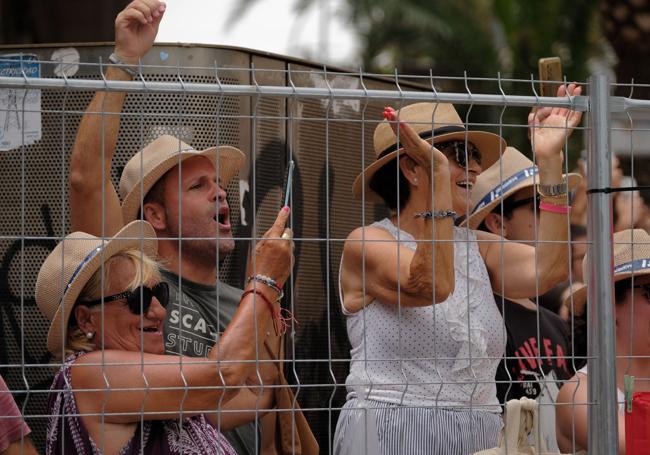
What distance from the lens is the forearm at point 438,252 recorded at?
3.61m

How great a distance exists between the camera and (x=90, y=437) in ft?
11.1

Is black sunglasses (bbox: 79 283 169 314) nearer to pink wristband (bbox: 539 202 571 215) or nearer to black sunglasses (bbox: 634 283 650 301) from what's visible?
pink wristband (bbox: 539 202 571 215)

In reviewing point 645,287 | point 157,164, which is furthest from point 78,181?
point 645,287

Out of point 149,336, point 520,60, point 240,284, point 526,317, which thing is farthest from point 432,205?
point 520,60

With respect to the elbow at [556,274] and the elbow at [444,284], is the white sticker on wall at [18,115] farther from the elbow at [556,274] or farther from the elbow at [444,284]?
the elbow at [556,274]

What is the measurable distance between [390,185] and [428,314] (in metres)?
0.62

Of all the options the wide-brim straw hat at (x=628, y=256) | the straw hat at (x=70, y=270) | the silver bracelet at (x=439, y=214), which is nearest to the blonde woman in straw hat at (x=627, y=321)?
the wide-brim straw hat at (x=628, y=256)

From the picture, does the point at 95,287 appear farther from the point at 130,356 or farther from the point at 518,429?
the point at 518,429

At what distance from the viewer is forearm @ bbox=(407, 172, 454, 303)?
3611 mm

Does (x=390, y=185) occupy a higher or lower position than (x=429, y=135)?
lower

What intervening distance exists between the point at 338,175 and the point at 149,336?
63.5 inches

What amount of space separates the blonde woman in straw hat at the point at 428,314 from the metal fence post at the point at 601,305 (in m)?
0.20

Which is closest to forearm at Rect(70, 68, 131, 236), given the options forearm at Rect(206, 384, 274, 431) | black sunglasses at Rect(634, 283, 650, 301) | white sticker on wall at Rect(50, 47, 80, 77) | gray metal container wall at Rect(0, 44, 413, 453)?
gray metal container wall at Rect(0, 44, 413, 453)

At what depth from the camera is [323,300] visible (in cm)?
491
